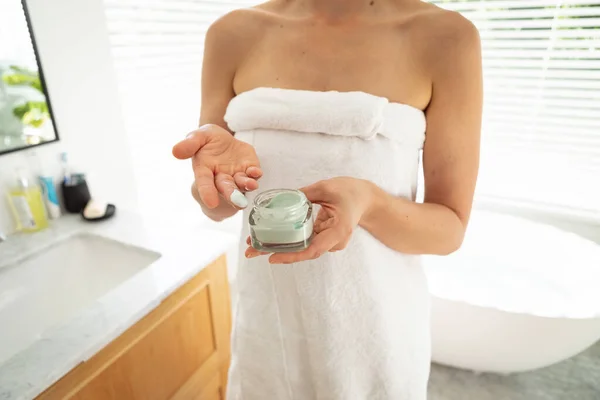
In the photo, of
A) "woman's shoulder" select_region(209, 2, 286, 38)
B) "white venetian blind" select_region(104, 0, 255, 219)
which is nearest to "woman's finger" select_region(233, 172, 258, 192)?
"woman's shoulder" select_region(209, 2, 286, 38)

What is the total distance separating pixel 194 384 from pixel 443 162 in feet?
2.69

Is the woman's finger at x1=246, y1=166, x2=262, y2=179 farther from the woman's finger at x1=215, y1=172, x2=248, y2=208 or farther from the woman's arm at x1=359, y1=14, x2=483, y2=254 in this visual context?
the woman's arm at x1=359, y1=14, x2=483, y2=254

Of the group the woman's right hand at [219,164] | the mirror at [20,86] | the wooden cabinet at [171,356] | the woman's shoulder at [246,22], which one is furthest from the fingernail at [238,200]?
the mirror at [20,86]

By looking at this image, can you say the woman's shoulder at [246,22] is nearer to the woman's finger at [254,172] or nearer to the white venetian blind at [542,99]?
the woman's finger at [254,172]

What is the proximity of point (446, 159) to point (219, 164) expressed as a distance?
0.32m

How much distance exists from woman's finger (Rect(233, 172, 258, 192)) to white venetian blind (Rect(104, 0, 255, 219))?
95 cm

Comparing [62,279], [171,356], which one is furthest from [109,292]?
[62,279]

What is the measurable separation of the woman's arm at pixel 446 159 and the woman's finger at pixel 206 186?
0.66ft

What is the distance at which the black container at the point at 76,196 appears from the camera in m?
1.11

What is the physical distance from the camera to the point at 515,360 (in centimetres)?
135

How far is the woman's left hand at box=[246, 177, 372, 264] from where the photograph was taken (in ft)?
1.42

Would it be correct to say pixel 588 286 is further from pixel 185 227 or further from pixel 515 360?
pixel 185 227

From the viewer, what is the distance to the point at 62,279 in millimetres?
1039

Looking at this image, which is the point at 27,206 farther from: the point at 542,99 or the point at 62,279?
the point at 542,99
